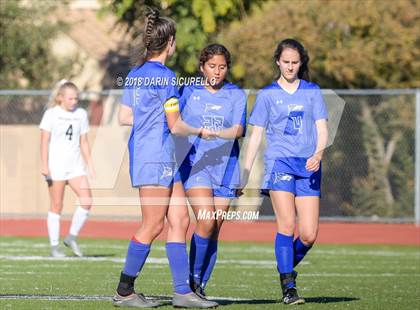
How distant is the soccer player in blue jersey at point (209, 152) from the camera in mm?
8508

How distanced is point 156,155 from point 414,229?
37.7ft

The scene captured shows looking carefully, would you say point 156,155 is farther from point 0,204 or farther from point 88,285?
point 0,204

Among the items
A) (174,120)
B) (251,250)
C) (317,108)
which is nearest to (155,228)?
(174,120)

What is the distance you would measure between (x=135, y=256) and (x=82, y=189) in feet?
19.0

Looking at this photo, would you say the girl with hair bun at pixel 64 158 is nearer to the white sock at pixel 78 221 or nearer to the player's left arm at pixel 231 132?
the white sock at pixel 78 221

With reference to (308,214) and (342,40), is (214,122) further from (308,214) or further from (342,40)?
(342,40)

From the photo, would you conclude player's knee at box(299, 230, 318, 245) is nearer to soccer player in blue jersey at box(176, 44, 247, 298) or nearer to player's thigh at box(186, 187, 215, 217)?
soccer player in blue jersey at box(176, 44, 247, 298)

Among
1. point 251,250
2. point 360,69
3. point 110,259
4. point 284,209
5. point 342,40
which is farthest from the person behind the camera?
point 342,40

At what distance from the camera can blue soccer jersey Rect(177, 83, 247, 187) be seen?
8.57m

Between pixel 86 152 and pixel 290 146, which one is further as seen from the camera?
pixel 86 152

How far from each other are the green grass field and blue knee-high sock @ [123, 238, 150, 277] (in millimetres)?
347

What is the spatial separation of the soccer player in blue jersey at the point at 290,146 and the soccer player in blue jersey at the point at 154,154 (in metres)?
0.87

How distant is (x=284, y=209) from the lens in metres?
8.53

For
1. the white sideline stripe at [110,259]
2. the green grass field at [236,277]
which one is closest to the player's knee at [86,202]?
the green grass field at [236,277]
